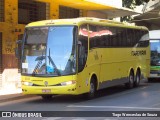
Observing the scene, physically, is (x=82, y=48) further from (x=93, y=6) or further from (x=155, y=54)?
(x=93, y=6)

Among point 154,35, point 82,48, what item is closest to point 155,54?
point 154,35

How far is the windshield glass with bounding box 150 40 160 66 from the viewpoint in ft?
87.8

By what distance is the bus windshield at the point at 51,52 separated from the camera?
53.2ft

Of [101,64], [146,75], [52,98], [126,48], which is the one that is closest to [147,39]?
[146,75]

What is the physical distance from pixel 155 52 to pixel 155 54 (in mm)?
131

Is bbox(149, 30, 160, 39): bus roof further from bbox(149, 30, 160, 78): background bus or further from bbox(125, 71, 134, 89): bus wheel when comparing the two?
bbox(125, 71, 134, 89): bus wheel

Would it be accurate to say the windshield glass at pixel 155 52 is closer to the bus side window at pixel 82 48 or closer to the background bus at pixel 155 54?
the background bus at pixel 155 54

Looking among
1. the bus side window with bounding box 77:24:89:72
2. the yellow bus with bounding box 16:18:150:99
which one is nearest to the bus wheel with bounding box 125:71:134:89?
the yellow bus with bounding box 16:18:150:99

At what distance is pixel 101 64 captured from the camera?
18672 mm

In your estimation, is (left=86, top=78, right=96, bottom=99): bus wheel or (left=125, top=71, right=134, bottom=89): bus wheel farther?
(left=125, top=71, right=134, bottom=89): bus wheel

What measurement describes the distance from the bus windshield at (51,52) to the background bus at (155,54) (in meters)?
11.1

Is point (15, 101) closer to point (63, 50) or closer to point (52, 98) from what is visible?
point (52, 98)

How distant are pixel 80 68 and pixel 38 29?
2102 mm

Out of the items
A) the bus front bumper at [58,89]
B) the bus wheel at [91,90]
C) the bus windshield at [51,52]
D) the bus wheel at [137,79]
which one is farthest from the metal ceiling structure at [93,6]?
the bus front bumper at [58,89]
